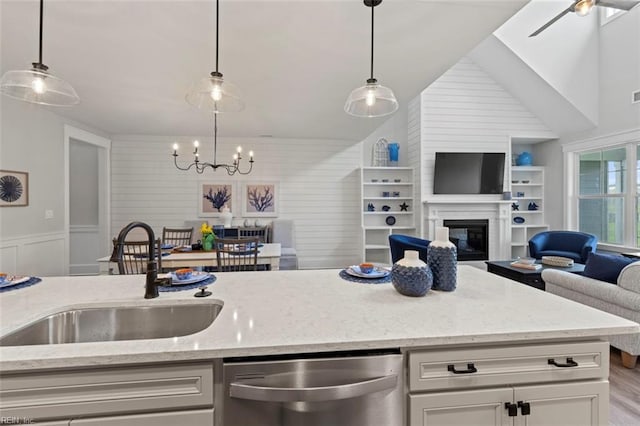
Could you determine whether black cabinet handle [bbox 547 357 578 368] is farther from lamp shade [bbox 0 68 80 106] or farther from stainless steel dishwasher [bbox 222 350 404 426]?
lamp shade [bbox 0 68 80 106]

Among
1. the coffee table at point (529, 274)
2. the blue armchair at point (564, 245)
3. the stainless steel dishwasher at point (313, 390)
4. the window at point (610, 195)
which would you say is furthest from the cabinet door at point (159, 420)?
the window at point (610, 195)

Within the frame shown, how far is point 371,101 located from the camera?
1816 millimetres

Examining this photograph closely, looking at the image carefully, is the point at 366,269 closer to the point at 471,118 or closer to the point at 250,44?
the point at 250,44

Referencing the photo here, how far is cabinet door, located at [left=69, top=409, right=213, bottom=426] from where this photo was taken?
2.81 ft

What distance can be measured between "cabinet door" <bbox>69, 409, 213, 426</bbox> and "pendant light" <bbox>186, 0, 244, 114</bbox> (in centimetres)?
156

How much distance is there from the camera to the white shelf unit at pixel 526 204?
6.06 m

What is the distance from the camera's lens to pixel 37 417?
0.84 m

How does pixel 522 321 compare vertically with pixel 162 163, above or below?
below

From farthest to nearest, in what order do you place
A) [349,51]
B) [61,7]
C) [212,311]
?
[349,51], [61,7], [212,311]

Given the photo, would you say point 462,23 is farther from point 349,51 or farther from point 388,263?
Answer: point 388,263

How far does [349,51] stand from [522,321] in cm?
250

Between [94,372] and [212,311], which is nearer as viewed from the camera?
[94,372]

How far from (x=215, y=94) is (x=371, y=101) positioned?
94cm

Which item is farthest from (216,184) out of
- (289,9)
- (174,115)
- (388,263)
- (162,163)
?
(289,9)
